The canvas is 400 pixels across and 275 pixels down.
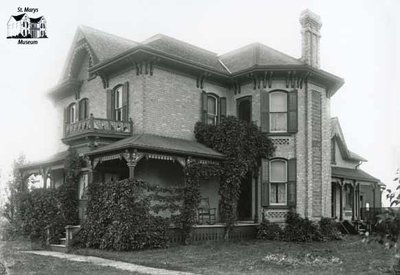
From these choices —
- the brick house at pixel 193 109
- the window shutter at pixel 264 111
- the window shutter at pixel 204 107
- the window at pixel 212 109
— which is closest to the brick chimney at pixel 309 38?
the brick house at pixel 193 109

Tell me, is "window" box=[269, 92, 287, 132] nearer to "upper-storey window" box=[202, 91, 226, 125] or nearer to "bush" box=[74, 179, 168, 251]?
"upper-storey window" box=[202, 91, 226, 125]

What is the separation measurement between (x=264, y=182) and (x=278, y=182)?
66 centimetres

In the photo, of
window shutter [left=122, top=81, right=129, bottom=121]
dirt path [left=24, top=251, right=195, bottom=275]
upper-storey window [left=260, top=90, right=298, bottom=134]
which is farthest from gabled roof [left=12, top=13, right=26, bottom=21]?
upper-storey window [left=260, top=90, right=298, bottom=134]

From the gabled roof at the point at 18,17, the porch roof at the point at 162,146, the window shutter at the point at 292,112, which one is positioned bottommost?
the porch roof at the point at 162,146

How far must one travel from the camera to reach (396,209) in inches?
262

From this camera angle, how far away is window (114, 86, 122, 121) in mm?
20703

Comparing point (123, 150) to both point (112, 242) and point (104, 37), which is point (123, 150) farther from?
point (104, 37)

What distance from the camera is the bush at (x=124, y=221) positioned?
51.8ft

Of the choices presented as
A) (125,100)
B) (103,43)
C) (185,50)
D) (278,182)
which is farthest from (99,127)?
(278,182)

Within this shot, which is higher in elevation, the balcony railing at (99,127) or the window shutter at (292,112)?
the window shutter at (292,112)

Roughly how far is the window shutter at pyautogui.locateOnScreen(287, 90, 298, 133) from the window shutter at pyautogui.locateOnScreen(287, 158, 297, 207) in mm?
1446

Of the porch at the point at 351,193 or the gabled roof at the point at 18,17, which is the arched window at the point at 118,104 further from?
the porch at the point at 351,193

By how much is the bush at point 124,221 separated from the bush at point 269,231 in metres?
5.51

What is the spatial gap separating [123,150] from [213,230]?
16.7 feet
